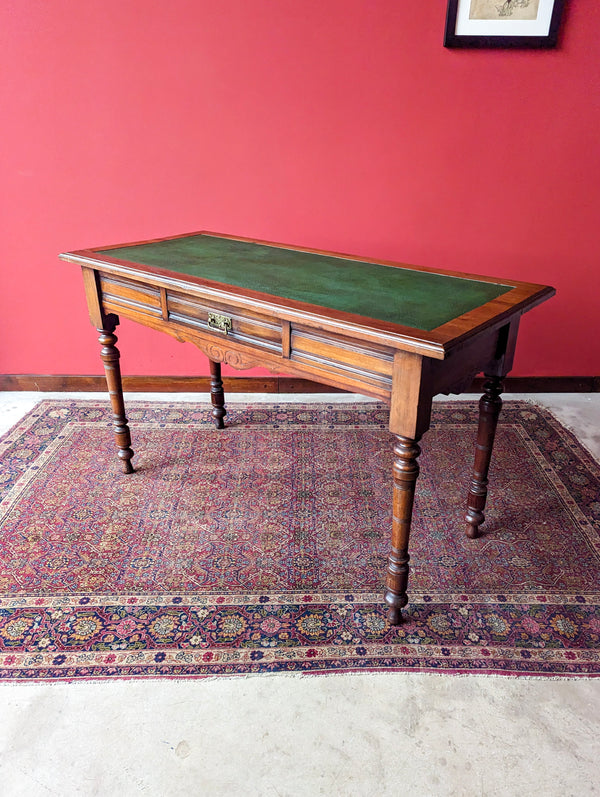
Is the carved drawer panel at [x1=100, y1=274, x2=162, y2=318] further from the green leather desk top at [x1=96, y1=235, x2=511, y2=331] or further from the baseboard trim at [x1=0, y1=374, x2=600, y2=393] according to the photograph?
the baseboard trim at [x1=0, y1=374, x2=600, y2=393]

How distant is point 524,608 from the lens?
6.48ft

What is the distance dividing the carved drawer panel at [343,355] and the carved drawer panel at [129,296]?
2.34 ft

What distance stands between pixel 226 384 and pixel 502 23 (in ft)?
7.84

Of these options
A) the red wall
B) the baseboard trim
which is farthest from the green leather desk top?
the baseboard trim

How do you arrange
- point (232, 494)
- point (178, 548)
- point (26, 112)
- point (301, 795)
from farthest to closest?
point (26, 112), point (232, 494), point (178, 548), point (301, 795)

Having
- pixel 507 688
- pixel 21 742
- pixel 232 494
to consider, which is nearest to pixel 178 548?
pixel 232 494

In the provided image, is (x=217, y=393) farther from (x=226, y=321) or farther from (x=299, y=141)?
(x=299, y=141)

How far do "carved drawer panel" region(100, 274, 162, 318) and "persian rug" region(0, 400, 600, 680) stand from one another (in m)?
0.82

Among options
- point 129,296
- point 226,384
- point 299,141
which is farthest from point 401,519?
point 299,141

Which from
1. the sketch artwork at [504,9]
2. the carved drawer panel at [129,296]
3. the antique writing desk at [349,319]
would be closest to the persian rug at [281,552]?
the antique writing desk at [349,319]

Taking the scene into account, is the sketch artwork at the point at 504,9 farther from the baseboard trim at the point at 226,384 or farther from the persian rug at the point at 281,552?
→ the persian rug at the point at 281,552

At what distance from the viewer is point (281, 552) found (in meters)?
2.25

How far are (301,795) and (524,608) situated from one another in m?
0.96

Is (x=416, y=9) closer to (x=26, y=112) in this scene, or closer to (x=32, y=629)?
(x=26, y=112)
